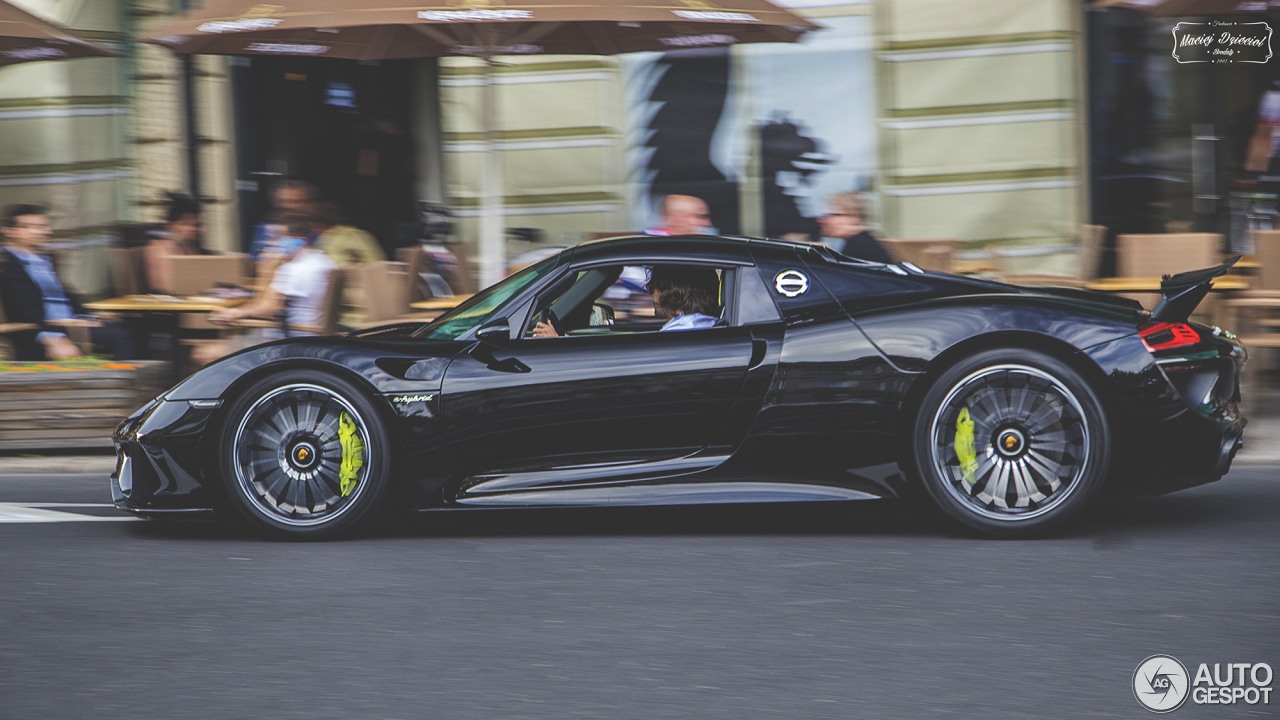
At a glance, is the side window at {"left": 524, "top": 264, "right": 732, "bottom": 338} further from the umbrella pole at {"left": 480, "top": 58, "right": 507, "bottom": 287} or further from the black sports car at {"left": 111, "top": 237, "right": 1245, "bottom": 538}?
the umbrella pole at {"left": 480, "top": 58, "right": 507, "bottom": 287}

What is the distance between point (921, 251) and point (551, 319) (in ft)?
15.5

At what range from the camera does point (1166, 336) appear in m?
4.88

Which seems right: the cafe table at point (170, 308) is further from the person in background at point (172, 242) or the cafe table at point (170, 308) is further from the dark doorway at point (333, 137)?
the dark doorway at point (333, 137)

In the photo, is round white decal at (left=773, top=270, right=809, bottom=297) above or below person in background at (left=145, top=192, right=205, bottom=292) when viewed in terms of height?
below

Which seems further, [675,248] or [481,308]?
[481,308]

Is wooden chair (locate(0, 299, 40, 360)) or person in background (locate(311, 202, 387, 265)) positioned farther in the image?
person in background (locate(311, 202, 387, 265))

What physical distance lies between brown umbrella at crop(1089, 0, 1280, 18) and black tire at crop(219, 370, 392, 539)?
581cm

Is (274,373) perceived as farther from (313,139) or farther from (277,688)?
(313,139)

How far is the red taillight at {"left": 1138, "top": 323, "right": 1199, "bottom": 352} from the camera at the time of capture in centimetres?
485

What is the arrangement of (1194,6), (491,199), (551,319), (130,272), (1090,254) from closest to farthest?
(551,319)
(1194,6)
(491,199)
(1090,254)
(130,272)

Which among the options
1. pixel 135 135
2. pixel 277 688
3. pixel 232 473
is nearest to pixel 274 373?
pixel 232 473

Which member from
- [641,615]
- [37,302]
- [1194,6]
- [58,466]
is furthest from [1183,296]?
[37,302]

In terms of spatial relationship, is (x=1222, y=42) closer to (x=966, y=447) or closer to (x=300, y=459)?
(x=966, y=447)

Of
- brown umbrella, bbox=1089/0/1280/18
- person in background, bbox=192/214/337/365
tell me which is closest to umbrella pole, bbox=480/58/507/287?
person in background, bbox=192/214/337/365
